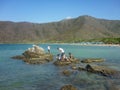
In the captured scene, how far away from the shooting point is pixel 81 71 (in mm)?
32781

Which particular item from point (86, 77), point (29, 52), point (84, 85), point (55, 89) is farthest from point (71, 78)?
point (29, 52)

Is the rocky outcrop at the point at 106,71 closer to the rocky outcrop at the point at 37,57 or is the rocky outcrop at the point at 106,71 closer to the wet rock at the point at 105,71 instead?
the wet rock at the point at 105,71

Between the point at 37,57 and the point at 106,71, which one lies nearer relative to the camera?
the point at 106,71

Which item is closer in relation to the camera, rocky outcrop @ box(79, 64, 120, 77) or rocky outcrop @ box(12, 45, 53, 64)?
rocky outcrop @ box(79, 64, 120, 77)

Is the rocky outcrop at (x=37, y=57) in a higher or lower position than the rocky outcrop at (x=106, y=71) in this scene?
higher

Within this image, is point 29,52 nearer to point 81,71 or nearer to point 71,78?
point 81,71

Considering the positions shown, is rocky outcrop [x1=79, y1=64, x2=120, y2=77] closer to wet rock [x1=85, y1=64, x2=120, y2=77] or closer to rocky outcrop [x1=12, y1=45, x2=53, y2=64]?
wet rock [x1=85, y1=64, x2=120, y2=77]

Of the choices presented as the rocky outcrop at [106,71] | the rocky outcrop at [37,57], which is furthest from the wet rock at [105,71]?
the rocky outcrop at [37,57]

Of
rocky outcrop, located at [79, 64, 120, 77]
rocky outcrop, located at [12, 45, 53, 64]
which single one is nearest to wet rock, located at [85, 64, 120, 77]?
rocky outcrop, located at [79, 64, 120, 77]

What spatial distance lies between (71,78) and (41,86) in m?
5.17

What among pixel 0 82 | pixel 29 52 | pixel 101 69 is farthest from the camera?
pixel 29 52

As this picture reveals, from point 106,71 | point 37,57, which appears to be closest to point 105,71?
point 106,71

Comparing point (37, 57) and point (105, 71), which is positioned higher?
point (37, 57)

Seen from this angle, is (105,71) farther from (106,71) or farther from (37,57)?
(37,57)
